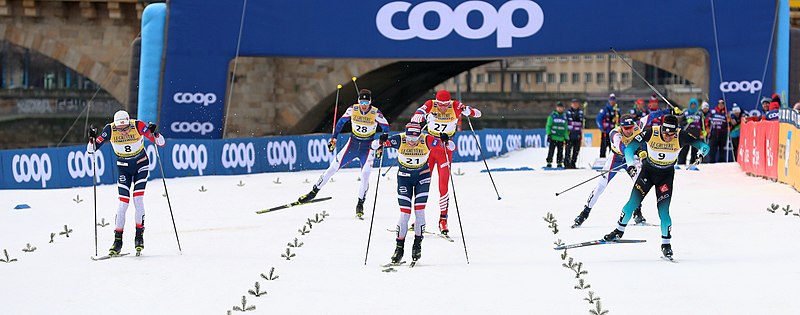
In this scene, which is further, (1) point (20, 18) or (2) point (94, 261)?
(1) point (20, 18)

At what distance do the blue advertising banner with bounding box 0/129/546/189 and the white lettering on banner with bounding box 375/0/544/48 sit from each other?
280cm

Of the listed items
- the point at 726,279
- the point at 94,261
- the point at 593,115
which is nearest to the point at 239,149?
the point at 94,261

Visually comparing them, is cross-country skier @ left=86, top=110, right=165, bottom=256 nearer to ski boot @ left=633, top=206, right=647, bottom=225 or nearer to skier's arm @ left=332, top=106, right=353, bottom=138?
skier's arm @ left=332, top=106, right=353, bottom=138

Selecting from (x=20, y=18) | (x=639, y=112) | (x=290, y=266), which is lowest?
(x=290, y=266)

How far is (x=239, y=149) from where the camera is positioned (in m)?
29.1

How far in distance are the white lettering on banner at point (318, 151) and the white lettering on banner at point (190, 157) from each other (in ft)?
10.9

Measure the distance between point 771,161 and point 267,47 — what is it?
15170mm

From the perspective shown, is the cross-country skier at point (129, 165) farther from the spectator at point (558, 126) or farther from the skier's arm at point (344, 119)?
the spectator at point (558, 126)

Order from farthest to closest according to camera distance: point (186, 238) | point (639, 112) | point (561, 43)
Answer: point (561, 43) → point (639, 112) → point (186, 238)

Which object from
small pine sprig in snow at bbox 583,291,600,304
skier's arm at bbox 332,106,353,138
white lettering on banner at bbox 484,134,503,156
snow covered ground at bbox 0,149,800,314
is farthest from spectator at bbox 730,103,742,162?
small pine sprig in snow at bbox 583,291,600,304

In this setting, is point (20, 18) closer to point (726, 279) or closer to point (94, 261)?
point (94, 261)

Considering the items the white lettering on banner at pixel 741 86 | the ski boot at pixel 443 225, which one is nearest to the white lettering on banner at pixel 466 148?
the white lettering on banner at pixel 741 86

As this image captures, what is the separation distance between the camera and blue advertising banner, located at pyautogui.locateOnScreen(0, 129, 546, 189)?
22.7 metres

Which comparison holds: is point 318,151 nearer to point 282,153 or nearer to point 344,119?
point 282,153
